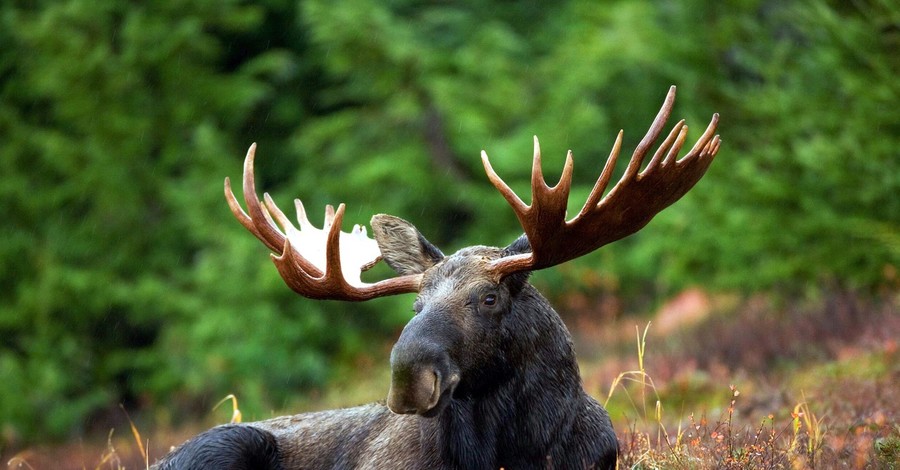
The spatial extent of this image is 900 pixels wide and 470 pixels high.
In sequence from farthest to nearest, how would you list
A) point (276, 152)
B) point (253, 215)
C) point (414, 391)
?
point (276, 152) < point (253, 215) < point (414, 391)

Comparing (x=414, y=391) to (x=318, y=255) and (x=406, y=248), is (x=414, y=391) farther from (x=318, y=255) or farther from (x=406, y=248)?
(x=318, y=255)

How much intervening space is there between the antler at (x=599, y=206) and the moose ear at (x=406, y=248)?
483mm

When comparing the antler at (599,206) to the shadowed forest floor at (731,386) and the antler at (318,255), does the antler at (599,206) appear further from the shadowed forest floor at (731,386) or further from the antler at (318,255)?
the shadowed forest floor at (731,386)

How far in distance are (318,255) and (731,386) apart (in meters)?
1.93

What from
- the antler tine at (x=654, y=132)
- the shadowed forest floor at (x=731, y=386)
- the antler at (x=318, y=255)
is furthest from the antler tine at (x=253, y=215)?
the antler tine at (x=654, y=132)

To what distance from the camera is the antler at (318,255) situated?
14.9ft

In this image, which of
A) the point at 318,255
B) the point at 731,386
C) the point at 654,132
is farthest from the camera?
the point at 318,255

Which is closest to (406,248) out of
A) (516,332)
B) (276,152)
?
(516,332)

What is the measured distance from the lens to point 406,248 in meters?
4.73

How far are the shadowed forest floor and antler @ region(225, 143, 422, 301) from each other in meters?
1.23

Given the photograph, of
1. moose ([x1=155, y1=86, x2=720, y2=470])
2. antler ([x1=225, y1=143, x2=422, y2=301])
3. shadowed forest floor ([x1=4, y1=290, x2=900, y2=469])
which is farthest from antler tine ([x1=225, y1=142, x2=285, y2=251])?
shadowed forest floor ([x1=4, y1=290, x2=900, y2=469])

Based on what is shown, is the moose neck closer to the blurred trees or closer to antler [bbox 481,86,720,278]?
antler [bbox 481,86,720,278]

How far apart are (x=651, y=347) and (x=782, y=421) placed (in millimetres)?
5841

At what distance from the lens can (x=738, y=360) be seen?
10.6 metres
